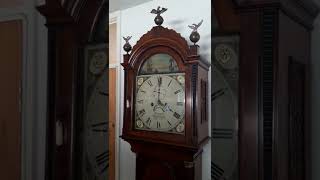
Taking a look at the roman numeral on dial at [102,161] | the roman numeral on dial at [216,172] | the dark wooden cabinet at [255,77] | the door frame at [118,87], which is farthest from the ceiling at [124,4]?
the roman numeral on dial at [216,172]

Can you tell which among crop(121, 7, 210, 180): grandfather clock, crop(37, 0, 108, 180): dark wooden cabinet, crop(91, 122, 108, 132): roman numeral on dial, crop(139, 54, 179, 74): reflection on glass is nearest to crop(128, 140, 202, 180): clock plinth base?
crop(121, 7, 210, 180): grandfather clock

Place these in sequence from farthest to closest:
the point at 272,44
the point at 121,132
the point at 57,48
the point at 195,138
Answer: the point at 121,132
the point at 195,138
the point at 57,48
the point at 272,44

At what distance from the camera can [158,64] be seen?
1.14 meters

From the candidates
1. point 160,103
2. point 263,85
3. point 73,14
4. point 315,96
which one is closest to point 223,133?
point 263,85

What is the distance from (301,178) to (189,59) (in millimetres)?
480

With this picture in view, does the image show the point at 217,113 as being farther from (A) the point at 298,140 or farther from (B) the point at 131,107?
(B) the point at 131,107

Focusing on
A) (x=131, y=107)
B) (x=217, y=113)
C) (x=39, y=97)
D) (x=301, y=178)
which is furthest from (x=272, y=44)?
(x=131, y=107)

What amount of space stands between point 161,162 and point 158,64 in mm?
336

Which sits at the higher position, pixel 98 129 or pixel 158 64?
pixel 158 64

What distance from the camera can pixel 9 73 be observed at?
0.68 meters

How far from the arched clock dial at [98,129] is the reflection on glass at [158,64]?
425mm

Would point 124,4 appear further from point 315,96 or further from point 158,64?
point 315,96

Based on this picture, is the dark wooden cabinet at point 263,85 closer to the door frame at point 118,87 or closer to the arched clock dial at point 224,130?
the arched clock dial at point 224,130

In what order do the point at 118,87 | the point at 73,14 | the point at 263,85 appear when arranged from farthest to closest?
the point at 118,87 → the point at 73,14 → the point at 263,85
